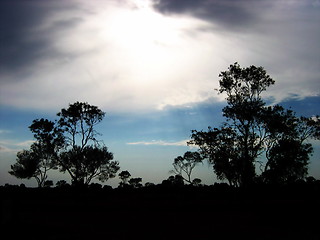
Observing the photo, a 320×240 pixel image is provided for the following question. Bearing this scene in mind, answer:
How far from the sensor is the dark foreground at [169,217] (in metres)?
10.5

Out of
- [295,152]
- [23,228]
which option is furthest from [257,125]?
[23,228]

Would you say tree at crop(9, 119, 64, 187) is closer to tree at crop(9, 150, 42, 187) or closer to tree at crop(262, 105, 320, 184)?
tree at crop(9, 150, 42, 187)

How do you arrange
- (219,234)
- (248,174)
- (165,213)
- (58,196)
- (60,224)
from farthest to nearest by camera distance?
(248,174) → (58,196) → (165,213) → (60,224) → (219,234)

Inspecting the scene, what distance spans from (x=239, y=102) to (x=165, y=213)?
23766 millimetres

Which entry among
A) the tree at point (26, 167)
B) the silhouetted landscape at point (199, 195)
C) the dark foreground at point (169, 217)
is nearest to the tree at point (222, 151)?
the silhouetted landscape at point (199, 195)

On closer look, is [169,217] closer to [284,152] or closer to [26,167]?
[284,152]

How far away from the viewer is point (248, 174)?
3384 cm

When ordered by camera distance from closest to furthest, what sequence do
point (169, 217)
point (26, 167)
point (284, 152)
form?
point (169, 217)
point (284, 152)
point (26, 167)

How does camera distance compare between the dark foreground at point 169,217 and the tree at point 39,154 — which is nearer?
the dark foreground at point 169,217

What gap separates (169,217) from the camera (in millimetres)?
14117

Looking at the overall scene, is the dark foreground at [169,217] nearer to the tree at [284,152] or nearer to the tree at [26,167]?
the tree at [284,152]

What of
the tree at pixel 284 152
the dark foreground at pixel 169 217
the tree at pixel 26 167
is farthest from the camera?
the tree at pixel 26 167

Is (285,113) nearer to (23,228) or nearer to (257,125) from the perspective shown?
(257,125)

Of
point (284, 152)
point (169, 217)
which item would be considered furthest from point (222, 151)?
point (169, 217)
